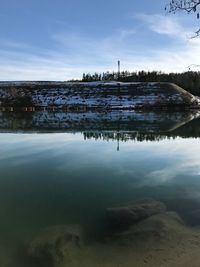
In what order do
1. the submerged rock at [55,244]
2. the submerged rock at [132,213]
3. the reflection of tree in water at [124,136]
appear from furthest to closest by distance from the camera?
1. the reflection of tree in water at [124,136]
2. the submerged rock at [132,213]
3. the submerged rock at [55,244]

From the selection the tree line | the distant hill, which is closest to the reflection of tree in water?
the distant hill

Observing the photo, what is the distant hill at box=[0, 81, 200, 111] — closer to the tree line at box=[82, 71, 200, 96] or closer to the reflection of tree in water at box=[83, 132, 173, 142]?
the tree line at box=[82, 71, 200, 96]

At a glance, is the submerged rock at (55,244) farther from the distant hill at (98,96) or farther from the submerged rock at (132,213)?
the distant hill at (98,96)

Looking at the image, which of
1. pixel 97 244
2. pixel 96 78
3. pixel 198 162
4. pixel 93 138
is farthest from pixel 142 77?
pixel 97 244

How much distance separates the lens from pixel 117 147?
85.6ft

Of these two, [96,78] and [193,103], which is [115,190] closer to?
[193,103]

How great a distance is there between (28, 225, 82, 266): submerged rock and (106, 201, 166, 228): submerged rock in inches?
46.5

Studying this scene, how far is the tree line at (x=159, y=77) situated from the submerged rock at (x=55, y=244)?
348 ft

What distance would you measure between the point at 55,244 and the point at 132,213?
109 inches

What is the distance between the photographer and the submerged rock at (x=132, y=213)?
11047 millimetres

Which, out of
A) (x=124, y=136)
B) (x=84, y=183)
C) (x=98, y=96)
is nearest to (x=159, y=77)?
(x=98, y=96)

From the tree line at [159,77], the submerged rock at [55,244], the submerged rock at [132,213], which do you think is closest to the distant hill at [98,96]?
the tree line at [159,77]

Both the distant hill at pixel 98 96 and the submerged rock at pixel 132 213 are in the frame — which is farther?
the distant hill at pixel 98 96

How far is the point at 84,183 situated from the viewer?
51.3 feet
